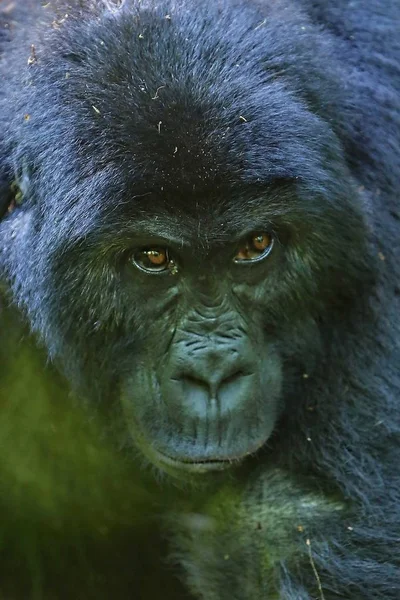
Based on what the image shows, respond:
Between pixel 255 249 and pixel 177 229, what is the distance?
1.07ft

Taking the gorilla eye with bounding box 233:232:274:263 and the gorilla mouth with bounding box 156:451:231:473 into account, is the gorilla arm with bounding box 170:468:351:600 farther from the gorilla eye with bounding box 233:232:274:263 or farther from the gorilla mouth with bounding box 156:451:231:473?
the gorilla eye with bounding box 233:232:274:263

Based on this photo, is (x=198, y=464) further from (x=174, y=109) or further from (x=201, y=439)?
(x=174, y=109)

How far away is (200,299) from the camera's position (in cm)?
371

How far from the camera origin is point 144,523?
4531 mm

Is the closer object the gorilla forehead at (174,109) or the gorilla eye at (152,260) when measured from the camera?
the gorilla forehead at (174,109)

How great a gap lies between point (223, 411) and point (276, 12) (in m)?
1.40

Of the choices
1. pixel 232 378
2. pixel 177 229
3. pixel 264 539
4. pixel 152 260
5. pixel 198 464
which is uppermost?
pixel 177 229

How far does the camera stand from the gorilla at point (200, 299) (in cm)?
344

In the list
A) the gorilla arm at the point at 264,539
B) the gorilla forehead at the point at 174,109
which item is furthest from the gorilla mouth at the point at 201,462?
the gorilla forehead at the point at 174,109

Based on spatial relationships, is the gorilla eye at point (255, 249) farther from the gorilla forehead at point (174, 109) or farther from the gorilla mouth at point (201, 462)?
the gorilla mouth at point (201, 462)

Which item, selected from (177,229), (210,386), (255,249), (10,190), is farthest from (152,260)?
(10,190)

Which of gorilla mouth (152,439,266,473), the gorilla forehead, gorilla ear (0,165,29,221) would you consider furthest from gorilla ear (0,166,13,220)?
gorilla mouth (152,439,266,473)

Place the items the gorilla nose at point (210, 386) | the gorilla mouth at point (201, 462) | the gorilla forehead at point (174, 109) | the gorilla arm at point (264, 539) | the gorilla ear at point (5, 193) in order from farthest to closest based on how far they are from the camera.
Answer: the gorilla arm at point (264, 539) → the gorilla ear at point (5, 193) → the gorilla mouth at point (201, 462) → the gorilla nose at point (210, 386) → the gorilla forehead at point (174, 109)

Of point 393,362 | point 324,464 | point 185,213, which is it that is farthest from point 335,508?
point 185,213
